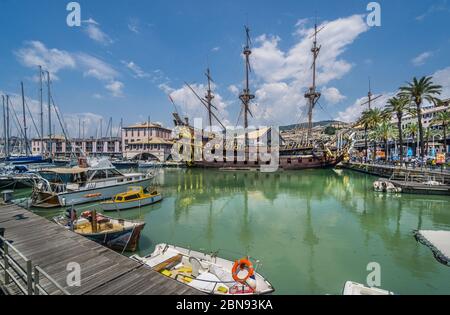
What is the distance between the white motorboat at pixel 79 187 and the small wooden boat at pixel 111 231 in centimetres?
1022

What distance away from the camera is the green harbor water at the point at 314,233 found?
9.51 m

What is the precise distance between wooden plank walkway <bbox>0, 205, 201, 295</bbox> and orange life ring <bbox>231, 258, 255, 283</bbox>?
2.13 metres

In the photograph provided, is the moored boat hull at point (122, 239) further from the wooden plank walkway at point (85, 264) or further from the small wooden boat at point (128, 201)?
the small wooden boat at point (128, 201)

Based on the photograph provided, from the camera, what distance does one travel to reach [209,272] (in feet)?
27.0

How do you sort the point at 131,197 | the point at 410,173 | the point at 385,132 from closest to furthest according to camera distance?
1. the point at 131,197
2. the point at 410,173
3. the point at 385,132

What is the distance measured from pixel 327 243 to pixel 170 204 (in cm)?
1621

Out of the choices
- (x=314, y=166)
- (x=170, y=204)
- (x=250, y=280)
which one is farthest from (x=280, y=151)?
(x=250, y=280)

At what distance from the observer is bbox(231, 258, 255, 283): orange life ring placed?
7.21 meters

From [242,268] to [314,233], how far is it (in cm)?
912

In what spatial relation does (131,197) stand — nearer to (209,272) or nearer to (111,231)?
(111,231)

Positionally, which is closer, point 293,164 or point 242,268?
point 242,268

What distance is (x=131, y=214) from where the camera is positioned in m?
19.1

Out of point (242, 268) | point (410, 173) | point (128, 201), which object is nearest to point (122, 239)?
point (242, 268)
